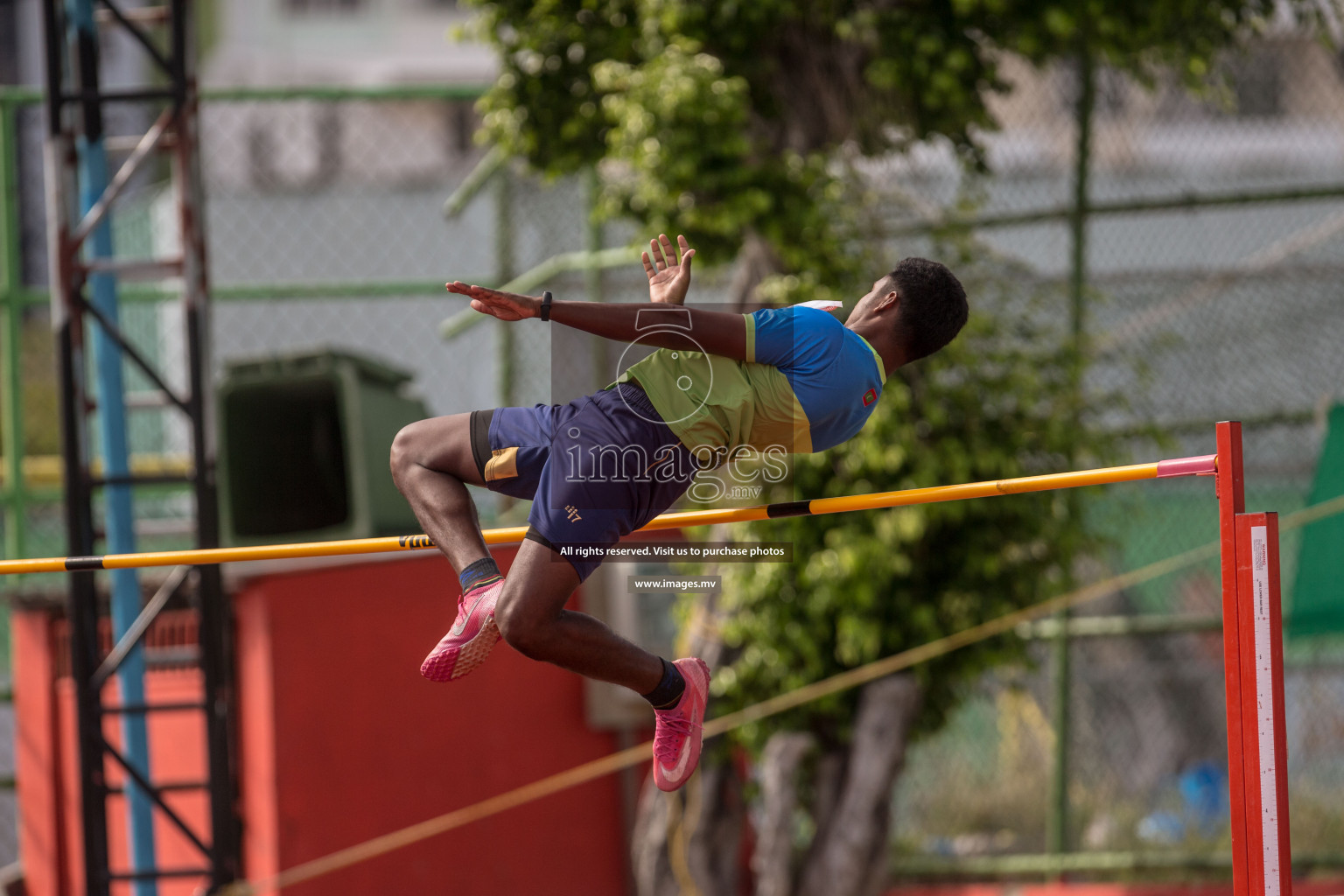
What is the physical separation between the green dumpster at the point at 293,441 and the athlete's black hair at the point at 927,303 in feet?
12.9

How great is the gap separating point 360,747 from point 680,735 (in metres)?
3.24

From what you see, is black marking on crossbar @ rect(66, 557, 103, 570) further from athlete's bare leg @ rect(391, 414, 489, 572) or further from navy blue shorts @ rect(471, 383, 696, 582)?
navy blue shorts @ rect(471, 383, 696, 582)

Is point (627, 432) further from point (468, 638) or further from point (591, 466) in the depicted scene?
point (468, 638)

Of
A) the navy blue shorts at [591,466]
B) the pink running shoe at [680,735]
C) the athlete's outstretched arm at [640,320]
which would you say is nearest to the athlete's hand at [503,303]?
the athlete's outstretched arm at [640,320]

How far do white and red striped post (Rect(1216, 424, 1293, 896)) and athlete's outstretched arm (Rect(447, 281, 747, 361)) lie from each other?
4.05ft

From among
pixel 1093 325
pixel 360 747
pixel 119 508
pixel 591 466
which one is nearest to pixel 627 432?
pixel 591 466

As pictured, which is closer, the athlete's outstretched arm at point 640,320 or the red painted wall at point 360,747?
the athlete's outstretched arm at point 640,320

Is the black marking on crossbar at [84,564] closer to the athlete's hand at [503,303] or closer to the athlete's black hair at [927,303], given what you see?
the athlete's hand at [503,303]

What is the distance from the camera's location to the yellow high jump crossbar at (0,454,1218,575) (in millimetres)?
3693

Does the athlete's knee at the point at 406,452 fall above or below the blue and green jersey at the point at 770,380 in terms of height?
below

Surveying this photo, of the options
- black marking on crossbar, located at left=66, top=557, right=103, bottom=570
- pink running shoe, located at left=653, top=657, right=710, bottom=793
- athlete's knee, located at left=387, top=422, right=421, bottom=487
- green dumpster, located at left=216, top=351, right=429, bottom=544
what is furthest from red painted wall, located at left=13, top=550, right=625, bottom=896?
pink running shoe, located at left=653, top=657, right=710, bottom=793

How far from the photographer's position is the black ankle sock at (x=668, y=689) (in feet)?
12.5

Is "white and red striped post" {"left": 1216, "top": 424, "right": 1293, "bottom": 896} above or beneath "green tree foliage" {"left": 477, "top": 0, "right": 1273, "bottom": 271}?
beneath

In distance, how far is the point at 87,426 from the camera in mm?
6199
